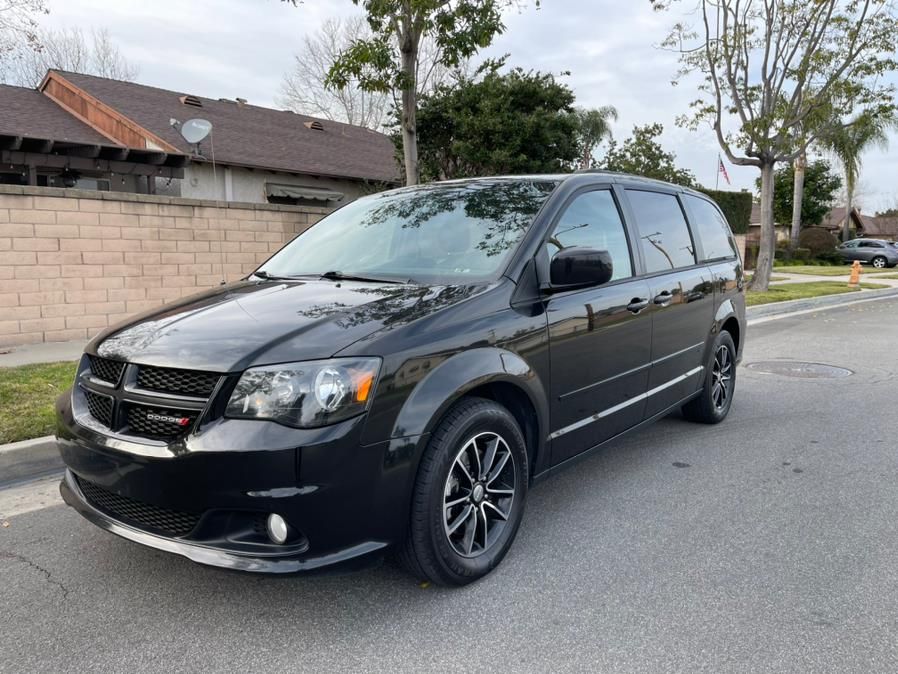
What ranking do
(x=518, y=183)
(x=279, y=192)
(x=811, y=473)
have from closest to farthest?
1. (x=518, y=183)
2. (x=811, y=473)
3. (x=279, y=192)

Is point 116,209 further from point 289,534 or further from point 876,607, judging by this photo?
point 876,607

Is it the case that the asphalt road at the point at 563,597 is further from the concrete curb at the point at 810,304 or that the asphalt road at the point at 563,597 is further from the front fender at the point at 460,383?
the concrete curb at the point at 810,304

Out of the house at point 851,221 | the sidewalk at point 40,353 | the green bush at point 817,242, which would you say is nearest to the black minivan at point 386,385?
the sidewalk at point 40,353

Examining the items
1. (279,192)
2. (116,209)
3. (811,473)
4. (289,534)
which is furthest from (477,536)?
(279,192)

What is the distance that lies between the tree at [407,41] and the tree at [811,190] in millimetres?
38373

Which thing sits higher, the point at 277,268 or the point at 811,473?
the point at 277,268

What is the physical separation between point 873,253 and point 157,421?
45129 millimetres

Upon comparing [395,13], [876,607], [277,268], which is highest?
[395,13]

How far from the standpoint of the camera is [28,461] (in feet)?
14.5

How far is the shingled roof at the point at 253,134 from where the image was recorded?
17859 mm

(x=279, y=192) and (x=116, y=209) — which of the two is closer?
(x=116, y=209)

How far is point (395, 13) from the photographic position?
29.0ft

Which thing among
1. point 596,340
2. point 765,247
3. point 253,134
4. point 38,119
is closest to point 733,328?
point 596,340

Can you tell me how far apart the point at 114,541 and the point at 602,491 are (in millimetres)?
2651
